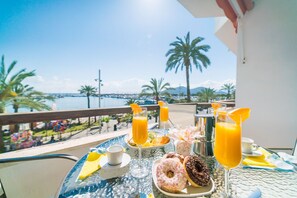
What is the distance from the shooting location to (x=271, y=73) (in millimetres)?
2139

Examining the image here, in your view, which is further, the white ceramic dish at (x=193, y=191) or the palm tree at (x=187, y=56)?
the palm tree at (x=187, y=56)

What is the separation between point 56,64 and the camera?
1612 cm

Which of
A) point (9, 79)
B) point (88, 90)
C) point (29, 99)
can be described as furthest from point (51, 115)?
point (88, 90)

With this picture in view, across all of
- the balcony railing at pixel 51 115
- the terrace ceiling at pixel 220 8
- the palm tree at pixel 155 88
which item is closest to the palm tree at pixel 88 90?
the palm tree at pixel 155 88

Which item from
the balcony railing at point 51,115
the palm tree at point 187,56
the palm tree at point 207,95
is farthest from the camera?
the palm tree at point 207,95

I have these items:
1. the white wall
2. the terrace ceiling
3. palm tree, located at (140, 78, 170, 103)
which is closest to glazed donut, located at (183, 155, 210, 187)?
the white wall

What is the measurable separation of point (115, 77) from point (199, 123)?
17.7 metres

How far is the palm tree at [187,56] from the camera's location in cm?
1016

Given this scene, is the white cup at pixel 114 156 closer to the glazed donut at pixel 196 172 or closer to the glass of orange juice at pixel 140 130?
the glass of orange juice at pixel 140 130

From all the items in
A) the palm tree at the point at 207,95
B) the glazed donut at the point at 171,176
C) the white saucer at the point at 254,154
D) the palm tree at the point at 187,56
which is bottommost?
the white saucer at the point at 254,154

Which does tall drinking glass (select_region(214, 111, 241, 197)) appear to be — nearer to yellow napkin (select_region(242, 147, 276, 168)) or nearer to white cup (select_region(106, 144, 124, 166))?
yellow napkin (select_region(242, 147, 276, 168))

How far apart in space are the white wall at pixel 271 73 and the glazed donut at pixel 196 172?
216cm

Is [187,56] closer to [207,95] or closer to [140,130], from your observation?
[207,95]

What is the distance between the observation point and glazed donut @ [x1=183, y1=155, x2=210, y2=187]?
1.94 ft
